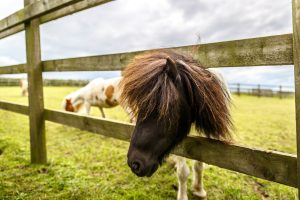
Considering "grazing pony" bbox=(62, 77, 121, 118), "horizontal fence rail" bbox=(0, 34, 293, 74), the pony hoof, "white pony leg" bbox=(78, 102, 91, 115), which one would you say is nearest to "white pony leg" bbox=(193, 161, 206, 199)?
the pony hoof

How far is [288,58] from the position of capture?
1.41 meters

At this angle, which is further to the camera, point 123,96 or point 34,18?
point 34,18

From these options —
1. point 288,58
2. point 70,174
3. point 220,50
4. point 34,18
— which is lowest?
point 70,174

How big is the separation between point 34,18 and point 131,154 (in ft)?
8.46

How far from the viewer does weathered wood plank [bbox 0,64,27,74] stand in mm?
3659

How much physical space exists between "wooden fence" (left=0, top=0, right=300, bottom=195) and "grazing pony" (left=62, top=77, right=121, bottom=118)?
3078 mm

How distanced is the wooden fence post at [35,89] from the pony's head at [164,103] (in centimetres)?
201

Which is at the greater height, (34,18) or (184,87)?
(34,18)

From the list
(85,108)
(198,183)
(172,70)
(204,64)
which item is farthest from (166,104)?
(85,108)

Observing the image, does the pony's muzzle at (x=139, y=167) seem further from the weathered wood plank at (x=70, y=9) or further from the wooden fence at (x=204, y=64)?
the weathered wood plank at (x=70, y=9)

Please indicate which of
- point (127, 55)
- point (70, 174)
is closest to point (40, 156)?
point (70, 174)

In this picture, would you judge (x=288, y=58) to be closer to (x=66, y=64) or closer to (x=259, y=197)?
(x=259, y=197)

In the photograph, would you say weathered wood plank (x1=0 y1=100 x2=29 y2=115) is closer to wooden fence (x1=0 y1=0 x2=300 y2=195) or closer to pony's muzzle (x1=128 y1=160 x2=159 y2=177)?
wooden fence (x1=0 y1=0 x2=300 y2=195)

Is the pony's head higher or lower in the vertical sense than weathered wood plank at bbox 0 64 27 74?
lower
